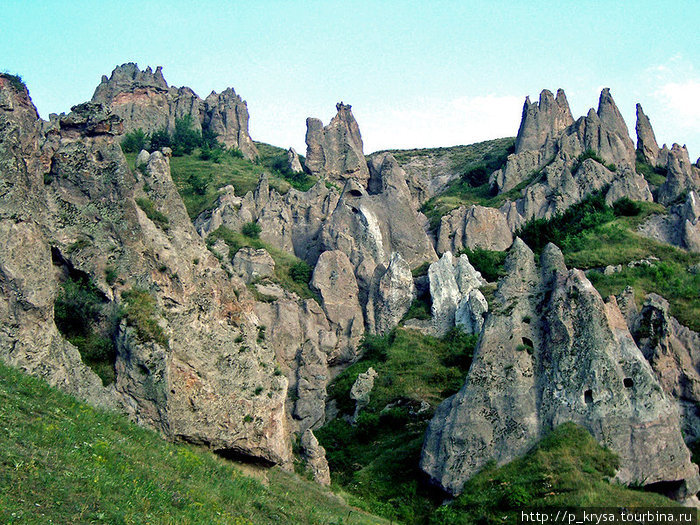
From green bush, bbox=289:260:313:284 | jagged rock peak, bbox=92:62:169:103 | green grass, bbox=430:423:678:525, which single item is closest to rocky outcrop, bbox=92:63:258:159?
jagged rock peak, bbox=92:62:169:103

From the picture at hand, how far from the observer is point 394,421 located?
117 ft

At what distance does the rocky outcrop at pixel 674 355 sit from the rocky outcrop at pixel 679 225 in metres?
23.4

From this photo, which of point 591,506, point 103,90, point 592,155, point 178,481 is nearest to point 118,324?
point 178,481

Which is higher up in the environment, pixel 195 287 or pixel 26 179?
pixel 26 179

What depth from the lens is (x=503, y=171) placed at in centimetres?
7881

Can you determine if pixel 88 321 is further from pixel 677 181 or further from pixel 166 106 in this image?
pixel 166 106

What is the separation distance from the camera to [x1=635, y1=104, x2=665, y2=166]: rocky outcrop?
78.8 meters

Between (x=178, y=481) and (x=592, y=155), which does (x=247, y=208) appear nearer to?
(x=592, y=155)

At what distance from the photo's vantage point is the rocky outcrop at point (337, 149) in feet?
265

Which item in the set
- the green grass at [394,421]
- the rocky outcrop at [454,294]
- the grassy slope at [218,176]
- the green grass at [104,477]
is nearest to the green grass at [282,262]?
the green grass at [394,421]

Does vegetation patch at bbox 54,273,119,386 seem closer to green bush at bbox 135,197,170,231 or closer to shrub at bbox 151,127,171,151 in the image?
green bush at bbox 135,197,170,231

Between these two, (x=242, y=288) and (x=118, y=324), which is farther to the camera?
(x=242, y=288)

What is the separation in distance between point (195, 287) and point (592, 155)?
54954 millimetres

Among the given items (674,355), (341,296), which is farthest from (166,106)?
(674,355)
